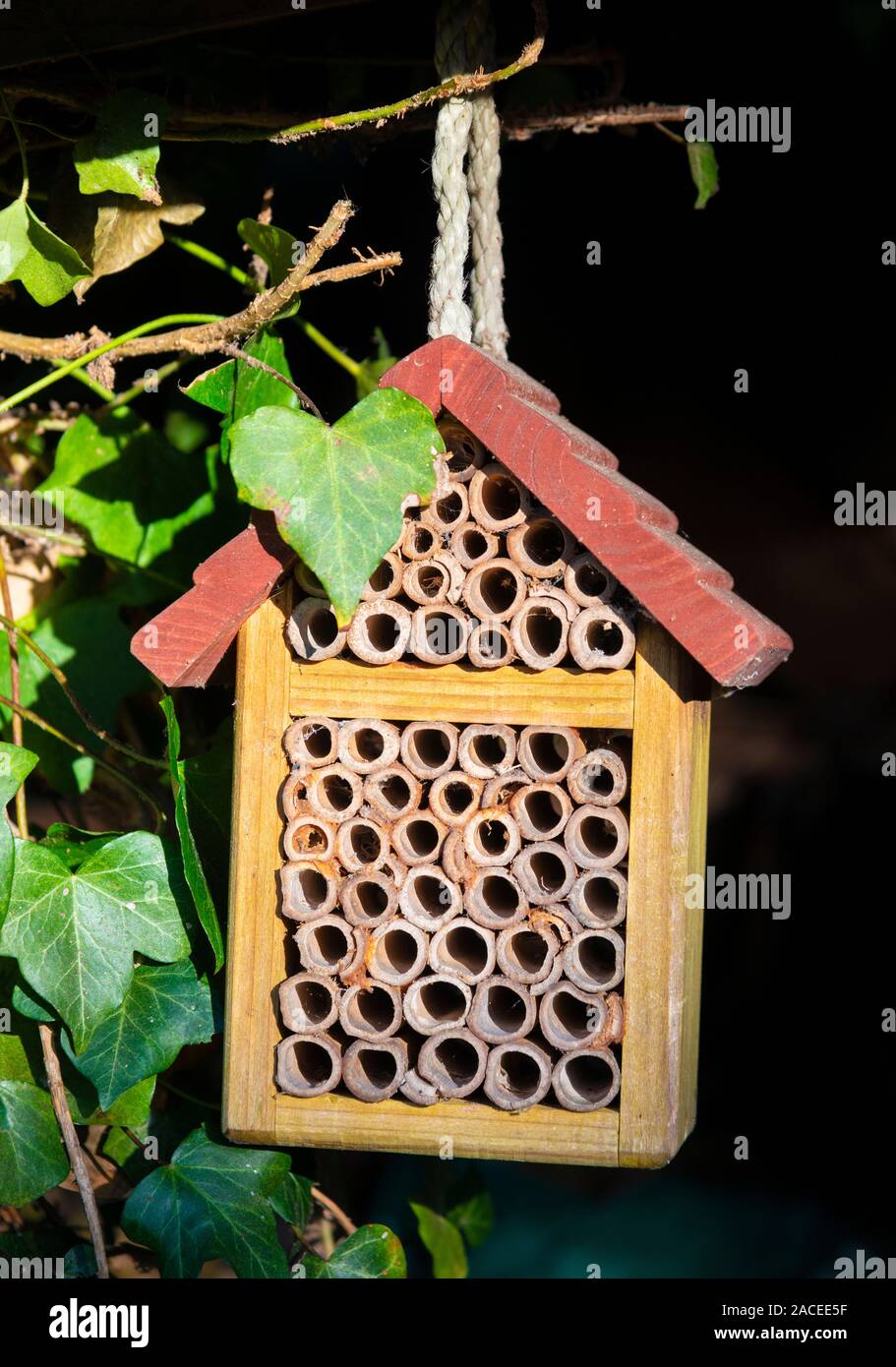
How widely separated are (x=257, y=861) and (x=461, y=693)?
21 cm

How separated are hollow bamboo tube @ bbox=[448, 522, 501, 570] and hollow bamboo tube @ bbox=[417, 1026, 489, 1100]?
35cm

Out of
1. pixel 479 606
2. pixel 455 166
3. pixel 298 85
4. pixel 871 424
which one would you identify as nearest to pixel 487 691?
pixel 479 606

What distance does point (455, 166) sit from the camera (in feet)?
3.35

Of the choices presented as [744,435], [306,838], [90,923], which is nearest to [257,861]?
[306,838]

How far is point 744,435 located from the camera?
1.92 m

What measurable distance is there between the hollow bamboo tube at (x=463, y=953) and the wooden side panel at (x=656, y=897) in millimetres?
106

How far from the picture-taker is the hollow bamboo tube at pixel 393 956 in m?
0.97

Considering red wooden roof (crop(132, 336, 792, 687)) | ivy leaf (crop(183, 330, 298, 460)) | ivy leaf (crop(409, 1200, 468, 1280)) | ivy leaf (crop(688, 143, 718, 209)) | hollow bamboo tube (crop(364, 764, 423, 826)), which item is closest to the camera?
red wooden roof (crop(132, 336, 792, 687))

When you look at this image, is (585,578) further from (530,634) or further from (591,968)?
(591,968)

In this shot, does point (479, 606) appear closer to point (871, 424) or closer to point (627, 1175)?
point (871, 424)

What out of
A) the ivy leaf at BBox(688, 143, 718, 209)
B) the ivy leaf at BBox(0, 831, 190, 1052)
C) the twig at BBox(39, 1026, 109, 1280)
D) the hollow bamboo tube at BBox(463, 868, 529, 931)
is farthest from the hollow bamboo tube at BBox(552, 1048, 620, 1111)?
the ivy leaf at BBox(688, 143, 718, 209)

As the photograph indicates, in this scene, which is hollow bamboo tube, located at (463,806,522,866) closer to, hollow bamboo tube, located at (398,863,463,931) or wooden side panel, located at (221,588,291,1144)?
hollow bamboo tube, located at (398,863,463,931)

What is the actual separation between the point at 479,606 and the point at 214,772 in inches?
Answer: 12.3

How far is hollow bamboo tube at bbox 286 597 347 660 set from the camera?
38.6 inches
